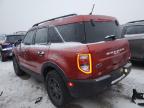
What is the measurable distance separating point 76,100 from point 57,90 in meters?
0.67

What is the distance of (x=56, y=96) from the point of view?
12.4ft

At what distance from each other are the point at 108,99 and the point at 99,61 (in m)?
1.37

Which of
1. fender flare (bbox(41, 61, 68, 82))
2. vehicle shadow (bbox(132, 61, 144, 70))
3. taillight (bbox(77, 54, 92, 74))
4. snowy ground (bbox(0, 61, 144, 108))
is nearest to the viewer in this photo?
taillight (bbox(77, 54, 92, 74))

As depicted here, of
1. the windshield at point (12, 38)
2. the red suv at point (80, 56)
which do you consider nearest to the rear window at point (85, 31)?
the red suv at point (80, 56)

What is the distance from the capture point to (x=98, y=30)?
10.9 ft

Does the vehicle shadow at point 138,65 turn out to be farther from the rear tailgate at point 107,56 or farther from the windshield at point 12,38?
the windshield at point 12,38

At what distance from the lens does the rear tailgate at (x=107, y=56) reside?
299 centimetres

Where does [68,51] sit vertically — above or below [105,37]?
below

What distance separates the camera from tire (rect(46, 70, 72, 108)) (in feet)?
11.2

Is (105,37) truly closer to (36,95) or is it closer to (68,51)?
(68,51)

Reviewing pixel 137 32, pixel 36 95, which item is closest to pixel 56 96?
pixel 36 95

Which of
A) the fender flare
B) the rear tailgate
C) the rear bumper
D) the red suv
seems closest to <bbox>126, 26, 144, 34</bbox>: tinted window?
the red suv

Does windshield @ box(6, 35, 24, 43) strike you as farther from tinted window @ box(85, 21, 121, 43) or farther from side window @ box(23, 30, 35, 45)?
tinted window @ box(85, 21, 121, 43)

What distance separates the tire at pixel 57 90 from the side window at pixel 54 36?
65 centimetres
